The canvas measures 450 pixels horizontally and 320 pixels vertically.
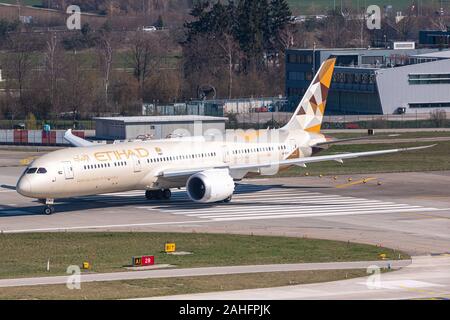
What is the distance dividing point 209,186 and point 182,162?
437 centimetres

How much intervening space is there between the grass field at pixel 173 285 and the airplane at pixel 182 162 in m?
23.2

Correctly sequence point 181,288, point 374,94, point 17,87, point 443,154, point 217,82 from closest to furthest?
point 181,288, point 443,154, point 374,94, point 17,87, point 217,82

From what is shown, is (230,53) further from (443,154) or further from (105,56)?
(443,154)

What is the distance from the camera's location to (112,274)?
175 ft

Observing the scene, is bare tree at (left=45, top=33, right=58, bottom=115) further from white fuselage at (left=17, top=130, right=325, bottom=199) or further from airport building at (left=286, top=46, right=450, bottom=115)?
white fuselage at (left=17, top=130, right=325, bottom=199)

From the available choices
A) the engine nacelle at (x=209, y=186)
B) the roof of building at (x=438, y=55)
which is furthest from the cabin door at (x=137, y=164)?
the roof of building at (x=438, y=55)

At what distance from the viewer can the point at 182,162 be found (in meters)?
79.3

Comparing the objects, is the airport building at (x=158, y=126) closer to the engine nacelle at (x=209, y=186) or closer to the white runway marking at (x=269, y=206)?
the white runway marking at (x=269, y=206)

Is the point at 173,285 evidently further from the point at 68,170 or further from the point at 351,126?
the point at 351,126

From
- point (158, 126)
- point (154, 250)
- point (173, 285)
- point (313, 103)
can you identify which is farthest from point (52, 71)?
point (173, 285)

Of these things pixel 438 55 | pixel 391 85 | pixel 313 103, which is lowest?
pixel 313 103

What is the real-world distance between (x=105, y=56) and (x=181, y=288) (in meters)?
152

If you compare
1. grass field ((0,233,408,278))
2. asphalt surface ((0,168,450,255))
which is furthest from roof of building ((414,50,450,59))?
grass field ((0,233,408,278))
